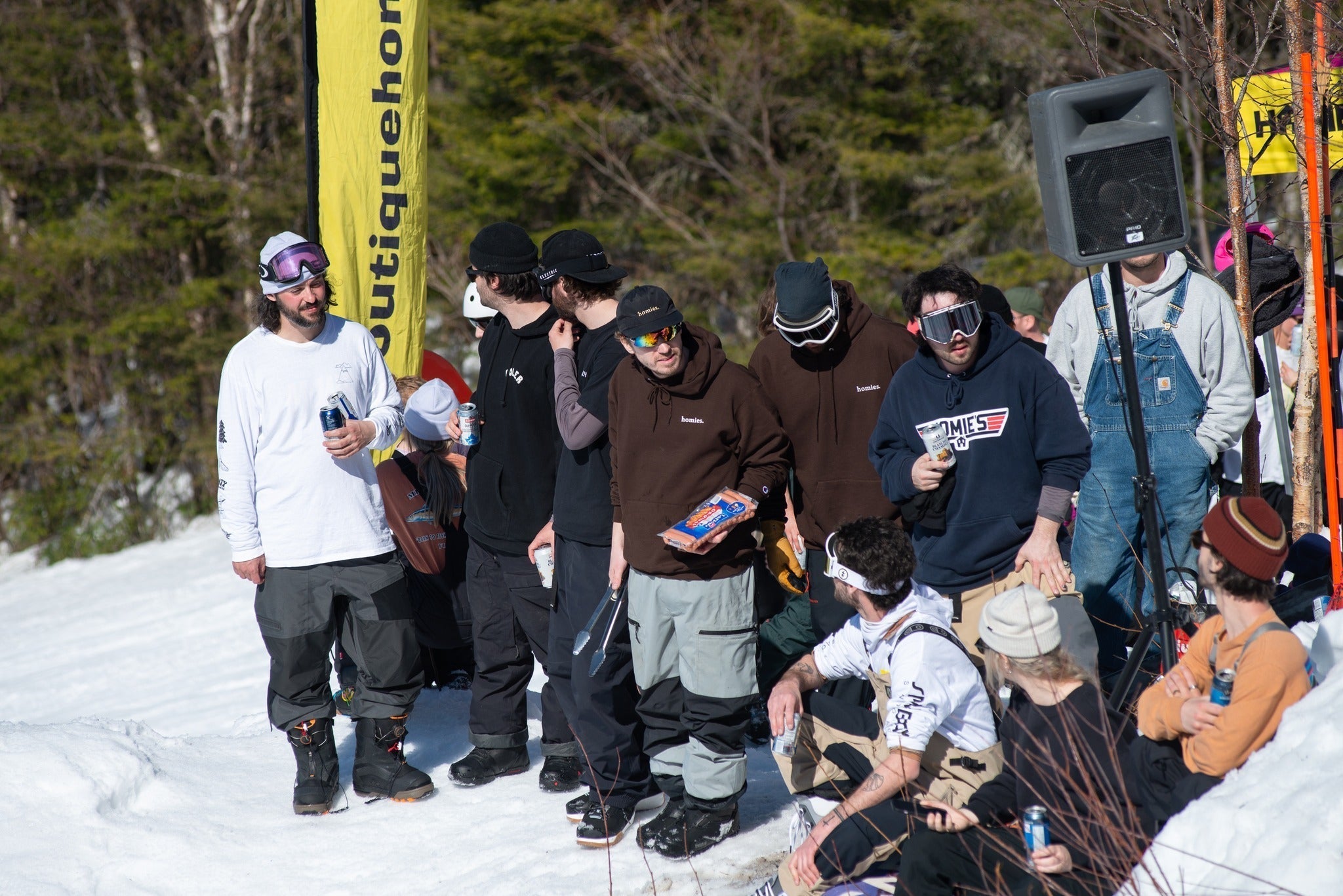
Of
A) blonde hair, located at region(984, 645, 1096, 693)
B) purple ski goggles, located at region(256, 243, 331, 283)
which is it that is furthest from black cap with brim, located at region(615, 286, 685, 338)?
blonde hair, located at region(984, 645, 1096, 693)

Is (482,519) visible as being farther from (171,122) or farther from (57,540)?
(171,122)

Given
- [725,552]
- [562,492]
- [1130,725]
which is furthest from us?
[562,492]

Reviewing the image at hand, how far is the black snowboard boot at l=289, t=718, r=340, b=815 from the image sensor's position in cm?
461

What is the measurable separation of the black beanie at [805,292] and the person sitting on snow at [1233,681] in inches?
60.4

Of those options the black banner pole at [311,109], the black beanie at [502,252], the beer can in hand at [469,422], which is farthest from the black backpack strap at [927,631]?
the black banner pole at [311,109]

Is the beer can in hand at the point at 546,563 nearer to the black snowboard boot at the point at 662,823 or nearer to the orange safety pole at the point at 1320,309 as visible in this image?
the black snowboard boot at the point at 662,823

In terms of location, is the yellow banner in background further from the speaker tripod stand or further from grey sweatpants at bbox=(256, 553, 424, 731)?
grey sweatpants at bbox=(256, 553, 424, 731)

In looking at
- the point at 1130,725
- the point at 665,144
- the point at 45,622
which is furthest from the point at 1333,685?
the point at 665,144

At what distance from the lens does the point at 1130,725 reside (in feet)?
10.6

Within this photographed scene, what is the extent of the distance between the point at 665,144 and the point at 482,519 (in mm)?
11313

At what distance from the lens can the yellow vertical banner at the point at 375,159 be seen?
5949mm

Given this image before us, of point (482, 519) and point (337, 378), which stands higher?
point (337, 378)

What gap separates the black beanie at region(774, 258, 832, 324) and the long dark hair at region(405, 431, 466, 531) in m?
1.91

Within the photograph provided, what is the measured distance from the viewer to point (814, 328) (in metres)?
4.01
